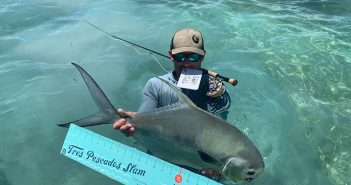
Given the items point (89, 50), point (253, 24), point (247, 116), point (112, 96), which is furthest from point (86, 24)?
point (247, 116)

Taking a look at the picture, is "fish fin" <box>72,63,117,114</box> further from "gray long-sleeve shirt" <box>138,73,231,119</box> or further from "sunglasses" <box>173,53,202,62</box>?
"sunglasses" <box>173,53,202,62</box>

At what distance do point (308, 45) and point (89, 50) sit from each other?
5.61m

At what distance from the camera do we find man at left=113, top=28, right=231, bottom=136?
4.16m

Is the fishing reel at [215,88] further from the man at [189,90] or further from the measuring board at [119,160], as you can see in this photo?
the measuring board at [119,160]

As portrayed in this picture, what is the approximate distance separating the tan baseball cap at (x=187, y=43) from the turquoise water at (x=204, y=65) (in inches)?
109

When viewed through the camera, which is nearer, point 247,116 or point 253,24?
point 247,116

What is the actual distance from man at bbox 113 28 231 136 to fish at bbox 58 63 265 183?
1.04 feet

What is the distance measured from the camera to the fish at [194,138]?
11.6 feet

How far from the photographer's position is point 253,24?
1158cm

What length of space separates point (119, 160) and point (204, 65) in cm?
539

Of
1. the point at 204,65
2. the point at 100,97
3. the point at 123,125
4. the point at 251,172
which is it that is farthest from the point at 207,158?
the point at 204,65

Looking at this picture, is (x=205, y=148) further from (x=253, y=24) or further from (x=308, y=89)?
(x=253, y=24)

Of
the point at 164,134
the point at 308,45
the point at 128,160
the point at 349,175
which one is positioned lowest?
the point at 349,175

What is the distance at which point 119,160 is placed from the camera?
4020 mm
